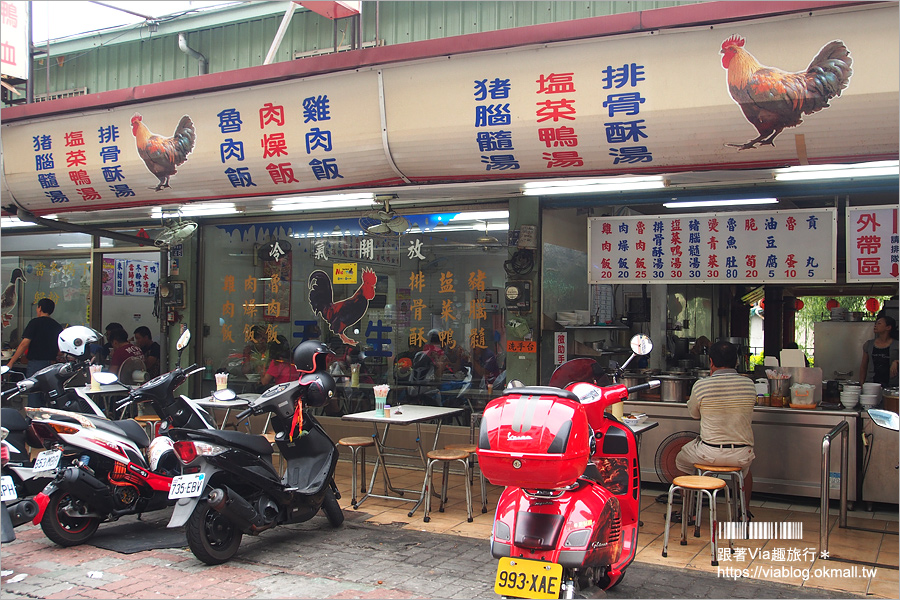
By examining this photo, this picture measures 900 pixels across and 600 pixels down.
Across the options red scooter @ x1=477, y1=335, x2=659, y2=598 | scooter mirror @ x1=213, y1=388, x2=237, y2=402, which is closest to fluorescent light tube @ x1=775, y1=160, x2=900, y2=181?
red scooter @ x1=477, y1=335, x2=659, y2=598

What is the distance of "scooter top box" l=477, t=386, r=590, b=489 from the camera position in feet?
11.2

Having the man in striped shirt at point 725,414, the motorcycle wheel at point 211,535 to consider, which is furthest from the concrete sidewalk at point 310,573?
the man in striped shirt at point 725,414

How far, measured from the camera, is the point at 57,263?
35.3ft

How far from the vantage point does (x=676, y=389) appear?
7.05 metres

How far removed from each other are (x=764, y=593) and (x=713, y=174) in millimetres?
2787

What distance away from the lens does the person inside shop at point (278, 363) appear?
8.82 meters

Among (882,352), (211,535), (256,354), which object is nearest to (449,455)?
(211,535)

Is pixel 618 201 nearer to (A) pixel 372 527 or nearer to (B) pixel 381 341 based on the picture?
(B) pixel 381 341

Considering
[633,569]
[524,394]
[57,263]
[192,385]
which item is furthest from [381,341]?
[57,263]

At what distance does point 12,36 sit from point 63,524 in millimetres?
3674

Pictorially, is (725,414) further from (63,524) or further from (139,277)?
(139,277)

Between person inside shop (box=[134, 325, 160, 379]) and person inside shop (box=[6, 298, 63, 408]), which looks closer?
person inside shop (box=[6, 298, 63, 408])

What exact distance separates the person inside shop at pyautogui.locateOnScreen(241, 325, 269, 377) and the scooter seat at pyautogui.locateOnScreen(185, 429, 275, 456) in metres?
3.89

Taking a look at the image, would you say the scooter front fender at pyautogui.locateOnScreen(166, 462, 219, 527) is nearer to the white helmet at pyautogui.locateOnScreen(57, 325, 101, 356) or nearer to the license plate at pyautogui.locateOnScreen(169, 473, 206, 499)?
the license plate at pyautogui.locateOnScreen(169, 473, 206, 499)
